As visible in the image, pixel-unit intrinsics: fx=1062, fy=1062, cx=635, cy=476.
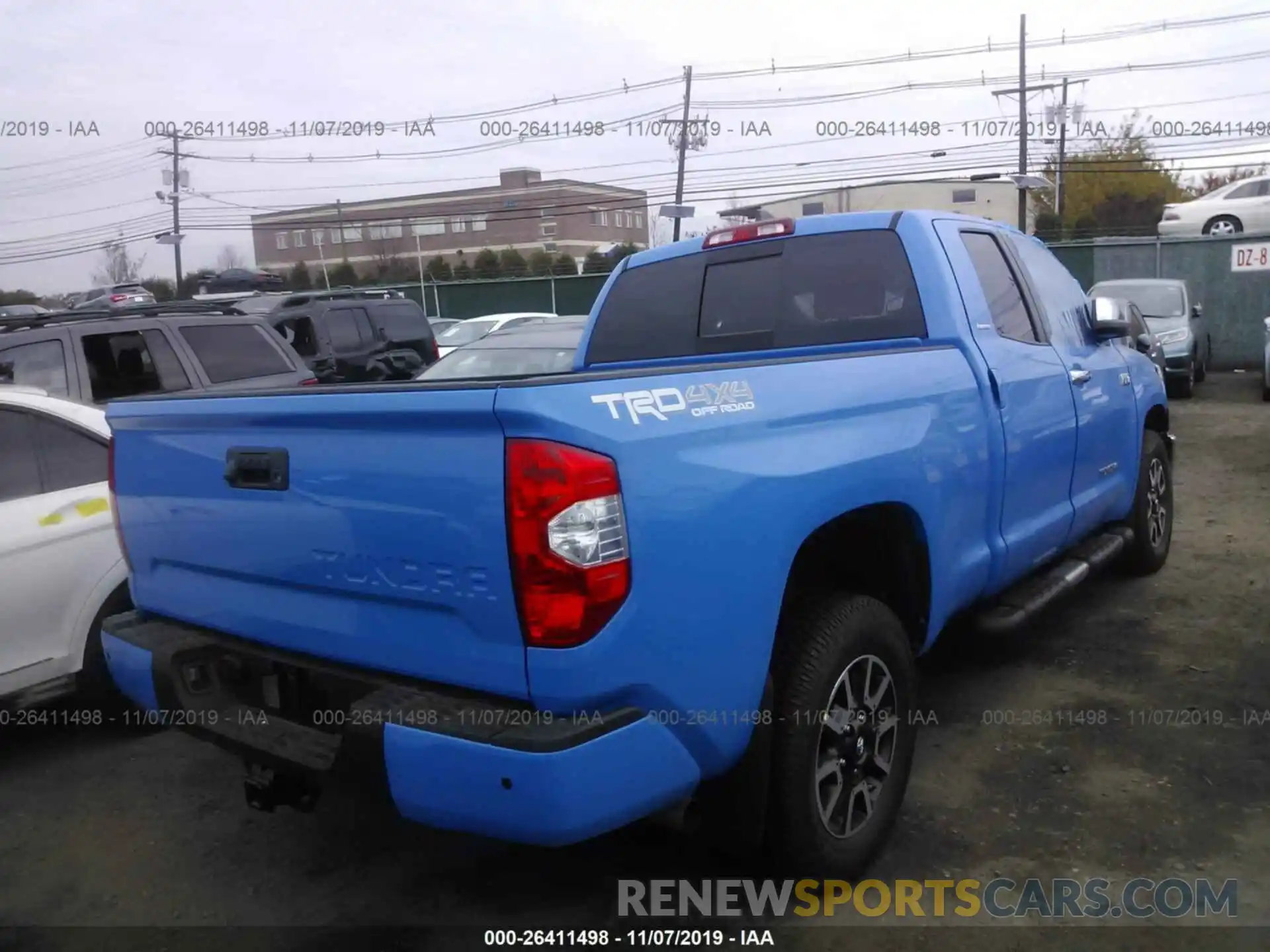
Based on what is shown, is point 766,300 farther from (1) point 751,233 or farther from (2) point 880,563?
(2) point 880,563

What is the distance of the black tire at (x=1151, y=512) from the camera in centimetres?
578

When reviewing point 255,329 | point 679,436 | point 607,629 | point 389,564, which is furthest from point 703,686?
point 255,329

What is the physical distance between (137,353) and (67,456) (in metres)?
2.47

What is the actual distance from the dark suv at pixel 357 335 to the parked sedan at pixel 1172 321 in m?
8.93

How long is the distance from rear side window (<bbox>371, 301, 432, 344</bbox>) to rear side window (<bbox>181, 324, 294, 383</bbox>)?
5833 mm

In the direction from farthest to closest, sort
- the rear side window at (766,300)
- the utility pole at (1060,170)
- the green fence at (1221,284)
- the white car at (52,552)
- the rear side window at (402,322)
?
the utility pole at (1060,170), the green fence at (1221,284), the rear side window at (402,322), the white car at (52,552), the rear side window at (766,300)

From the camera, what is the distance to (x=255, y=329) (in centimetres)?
767

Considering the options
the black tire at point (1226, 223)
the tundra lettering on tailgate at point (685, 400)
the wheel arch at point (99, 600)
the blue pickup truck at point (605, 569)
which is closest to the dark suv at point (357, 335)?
the wheel arch at point (99, 600)

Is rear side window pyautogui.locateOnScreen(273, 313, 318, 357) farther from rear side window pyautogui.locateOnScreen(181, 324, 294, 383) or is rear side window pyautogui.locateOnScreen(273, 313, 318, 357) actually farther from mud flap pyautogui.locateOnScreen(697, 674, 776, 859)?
mud flap pyautogui.locateOnScreen(697, 674, 776, 859)

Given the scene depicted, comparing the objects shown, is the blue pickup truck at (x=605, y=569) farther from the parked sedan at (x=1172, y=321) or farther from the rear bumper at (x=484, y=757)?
the parked sedan at (x=1172, y=321)

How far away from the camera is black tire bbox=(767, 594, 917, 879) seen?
2.81m

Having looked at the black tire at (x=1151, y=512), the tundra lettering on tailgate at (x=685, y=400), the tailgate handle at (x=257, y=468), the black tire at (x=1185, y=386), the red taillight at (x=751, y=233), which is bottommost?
the black tire at (x=1185, y=386)

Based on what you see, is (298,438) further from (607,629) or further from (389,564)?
(607,629)

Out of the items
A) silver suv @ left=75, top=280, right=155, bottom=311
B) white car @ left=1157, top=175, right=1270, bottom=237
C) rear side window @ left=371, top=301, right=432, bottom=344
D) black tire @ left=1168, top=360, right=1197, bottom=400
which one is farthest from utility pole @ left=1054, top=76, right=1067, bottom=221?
rear side window @ left=371, top=301, right=432, bottom=344
